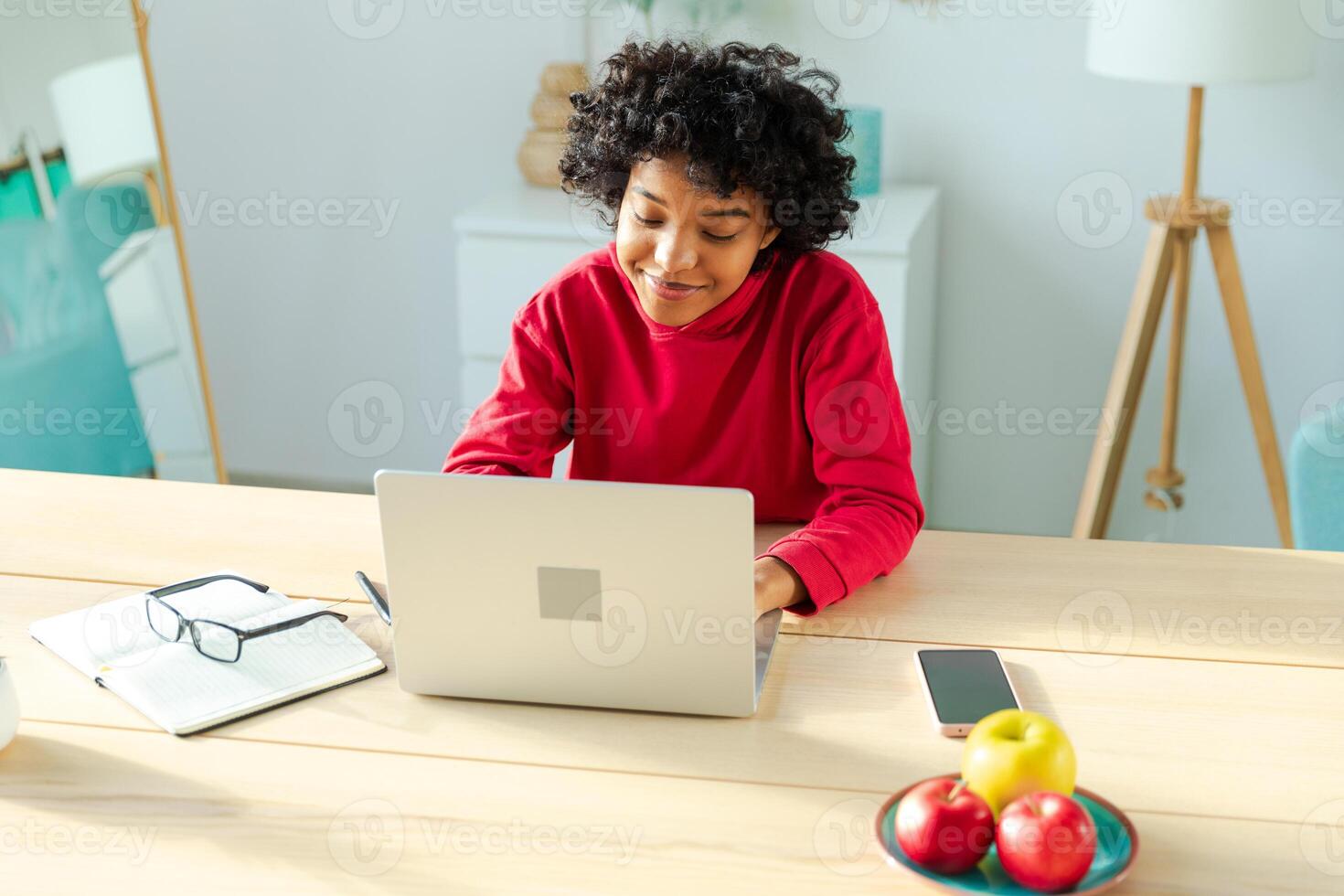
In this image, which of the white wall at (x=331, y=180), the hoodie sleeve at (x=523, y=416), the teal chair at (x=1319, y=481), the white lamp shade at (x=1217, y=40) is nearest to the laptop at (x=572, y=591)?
the hoodie sleeve at (x=523, y=416)

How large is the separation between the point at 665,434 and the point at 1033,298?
1.57m

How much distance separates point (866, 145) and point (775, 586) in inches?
64.2

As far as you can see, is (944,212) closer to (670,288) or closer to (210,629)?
(670,288)

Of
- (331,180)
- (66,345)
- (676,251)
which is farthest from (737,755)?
(331,180)

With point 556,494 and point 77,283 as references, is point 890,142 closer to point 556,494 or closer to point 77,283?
point 77,283

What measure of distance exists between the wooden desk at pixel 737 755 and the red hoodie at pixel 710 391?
0.19m

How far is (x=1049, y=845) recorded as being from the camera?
2.97 feet

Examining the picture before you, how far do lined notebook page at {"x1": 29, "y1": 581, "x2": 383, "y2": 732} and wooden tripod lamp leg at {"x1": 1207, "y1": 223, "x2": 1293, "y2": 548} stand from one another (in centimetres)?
183

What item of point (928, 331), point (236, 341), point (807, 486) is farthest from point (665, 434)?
point (236, 341)

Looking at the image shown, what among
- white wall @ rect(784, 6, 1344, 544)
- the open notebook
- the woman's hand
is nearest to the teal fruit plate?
the woman's hand

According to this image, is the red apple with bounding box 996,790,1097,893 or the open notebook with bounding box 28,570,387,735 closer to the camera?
the red apple with bounding box 996,790,1097,893

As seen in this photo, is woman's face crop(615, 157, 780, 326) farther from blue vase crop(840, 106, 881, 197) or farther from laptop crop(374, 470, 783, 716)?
blue vase crop(840, 106, 881, 197)

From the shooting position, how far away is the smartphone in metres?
1.14

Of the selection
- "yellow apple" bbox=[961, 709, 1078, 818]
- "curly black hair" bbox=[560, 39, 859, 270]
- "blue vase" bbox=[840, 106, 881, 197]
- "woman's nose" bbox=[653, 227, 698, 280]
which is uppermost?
"curly black hair" bbox=[560, 39, 859, 270]
